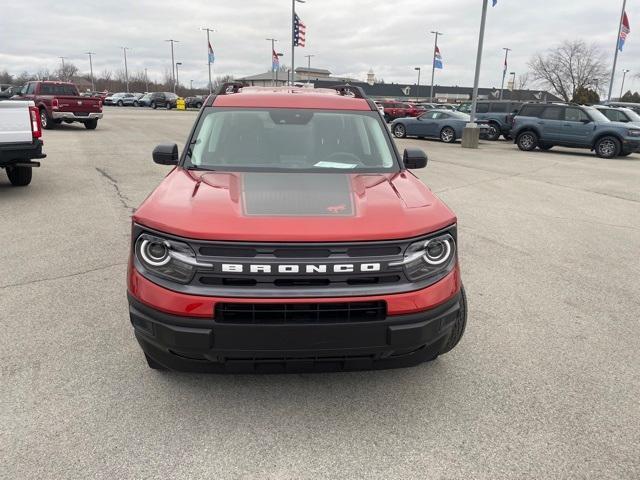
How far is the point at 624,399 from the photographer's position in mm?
3152

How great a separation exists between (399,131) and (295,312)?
22982 millimetres

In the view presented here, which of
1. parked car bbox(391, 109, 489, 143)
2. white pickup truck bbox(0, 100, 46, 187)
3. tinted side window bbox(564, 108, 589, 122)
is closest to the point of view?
white pickup truck bbox(0, 100, 46, 187)

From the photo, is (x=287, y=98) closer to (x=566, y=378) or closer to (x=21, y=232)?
(x=566, y=378)

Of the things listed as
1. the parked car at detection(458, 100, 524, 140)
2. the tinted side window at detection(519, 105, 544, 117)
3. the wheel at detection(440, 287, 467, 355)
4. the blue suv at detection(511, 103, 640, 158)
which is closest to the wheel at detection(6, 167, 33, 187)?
the wheel at detection(440, 287, 467, 355)

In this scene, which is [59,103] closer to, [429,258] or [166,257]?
[166,257]

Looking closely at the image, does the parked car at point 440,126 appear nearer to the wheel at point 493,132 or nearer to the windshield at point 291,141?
the wheel at point 493,132

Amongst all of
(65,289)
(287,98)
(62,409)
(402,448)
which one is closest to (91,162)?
(65,289)

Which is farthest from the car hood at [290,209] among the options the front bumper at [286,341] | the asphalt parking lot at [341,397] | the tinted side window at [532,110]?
the tinted side window at [532,110]

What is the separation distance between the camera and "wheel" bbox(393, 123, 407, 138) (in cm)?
2431

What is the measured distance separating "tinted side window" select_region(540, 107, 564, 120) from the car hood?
18194 millimetres

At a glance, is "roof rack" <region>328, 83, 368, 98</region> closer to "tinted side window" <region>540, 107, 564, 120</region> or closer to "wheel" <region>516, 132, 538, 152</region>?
"tinted side window" <region>540, 107, 564, 120</region>

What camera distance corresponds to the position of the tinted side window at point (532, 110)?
19719 mm

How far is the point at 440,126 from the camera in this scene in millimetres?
22859

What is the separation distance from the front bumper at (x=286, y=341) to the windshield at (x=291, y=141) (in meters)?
1.42
